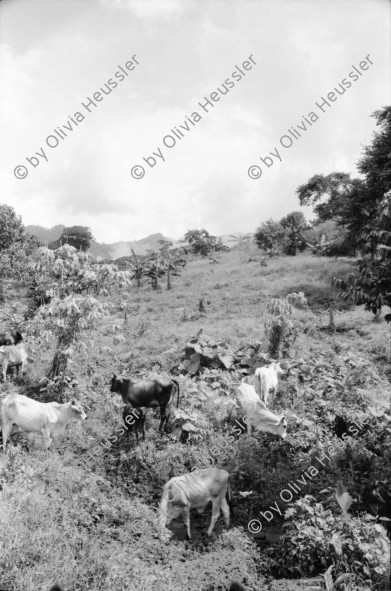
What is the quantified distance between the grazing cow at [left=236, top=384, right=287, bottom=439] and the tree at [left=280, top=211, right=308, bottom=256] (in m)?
36.6

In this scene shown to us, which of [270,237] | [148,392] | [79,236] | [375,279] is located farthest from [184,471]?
[79,236]

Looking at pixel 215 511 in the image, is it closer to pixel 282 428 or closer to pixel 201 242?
pixel 282 428

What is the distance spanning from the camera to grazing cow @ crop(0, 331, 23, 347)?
42.5 feet

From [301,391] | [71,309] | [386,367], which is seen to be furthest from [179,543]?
[386,367]

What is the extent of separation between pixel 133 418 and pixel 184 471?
175 centimetres

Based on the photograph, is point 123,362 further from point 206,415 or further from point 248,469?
point 248,469

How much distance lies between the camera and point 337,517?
6.19m

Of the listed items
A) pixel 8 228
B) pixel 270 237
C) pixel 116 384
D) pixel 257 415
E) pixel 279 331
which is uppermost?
pixel 270 237

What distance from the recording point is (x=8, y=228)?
23.1 m

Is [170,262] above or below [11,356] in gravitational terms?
above

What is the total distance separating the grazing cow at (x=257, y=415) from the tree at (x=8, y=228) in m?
18.7

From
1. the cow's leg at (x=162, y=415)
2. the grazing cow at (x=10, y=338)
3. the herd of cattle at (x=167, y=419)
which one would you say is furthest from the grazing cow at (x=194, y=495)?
the grazing cow at (x=10, y=338)

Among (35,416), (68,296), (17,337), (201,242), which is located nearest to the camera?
(35,416)

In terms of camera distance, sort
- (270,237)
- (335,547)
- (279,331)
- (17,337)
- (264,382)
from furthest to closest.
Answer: (270,237)
(279,331)
(17,337)
(264,382)
(335,547)
